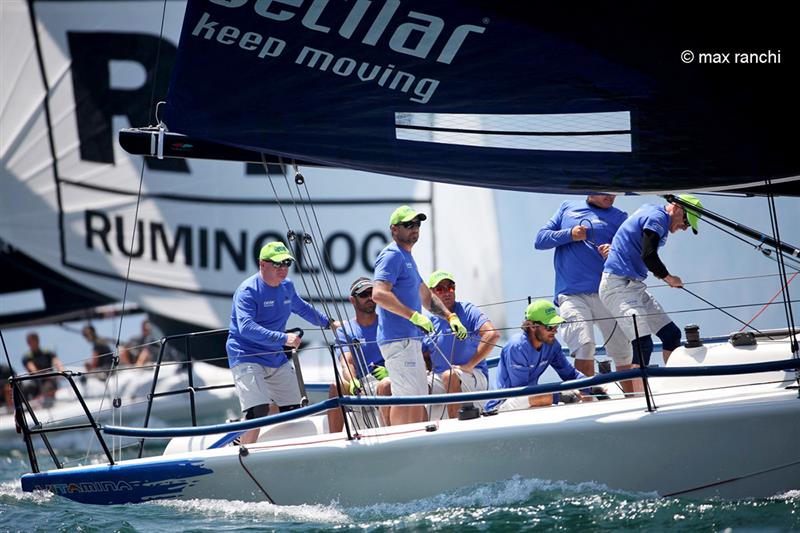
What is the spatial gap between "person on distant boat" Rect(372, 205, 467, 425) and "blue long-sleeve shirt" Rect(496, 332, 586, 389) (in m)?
0.31

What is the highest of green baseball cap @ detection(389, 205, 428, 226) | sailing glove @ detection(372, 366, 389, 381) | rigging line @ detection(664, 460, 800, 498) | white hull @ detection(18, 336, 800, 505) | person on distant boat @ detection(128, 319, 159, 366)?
green baseball cap @ detection(389, 205, 428, 226)

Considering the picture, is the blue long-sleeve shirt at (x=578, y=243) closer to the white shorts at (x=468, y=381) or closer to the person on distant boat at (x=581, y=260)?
the person on distant boat at (x=581, y=260)

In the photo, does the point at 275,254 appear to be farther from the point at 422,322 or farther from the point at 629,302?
the point at 629,302

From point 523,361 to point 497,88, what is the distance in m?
1.25

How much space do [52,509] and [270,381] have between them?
4.00 feet

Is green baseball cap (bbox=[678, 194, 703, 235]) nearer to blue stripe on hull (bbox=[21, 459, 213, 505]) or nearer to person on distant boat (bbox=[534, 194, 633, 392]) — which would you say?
person on distant boat (bbox=[534, 194, 633, 392])

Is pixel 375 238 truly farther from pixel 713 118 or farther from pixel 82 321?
pixel 713 118

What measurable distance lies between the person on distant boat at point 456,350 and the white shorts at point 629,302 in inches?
24.0

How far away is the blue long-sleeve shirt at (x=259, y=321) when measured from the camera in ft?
18.1

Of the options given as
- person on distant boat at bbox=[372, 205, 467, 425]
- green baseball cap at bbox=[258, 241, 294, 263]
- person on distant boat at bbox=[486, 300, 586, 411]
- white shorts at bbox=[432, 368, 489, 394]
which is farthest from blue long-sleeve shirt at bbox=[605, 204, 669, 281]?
green baseball cap at bbox=[258, 241, 294, 263]

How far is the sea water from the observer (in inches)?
169

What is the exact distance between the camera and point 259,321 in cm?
575

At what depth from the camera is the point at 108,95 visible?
12.0 metres

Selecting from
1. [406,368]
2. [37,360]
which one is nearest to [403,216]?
[406,368]
